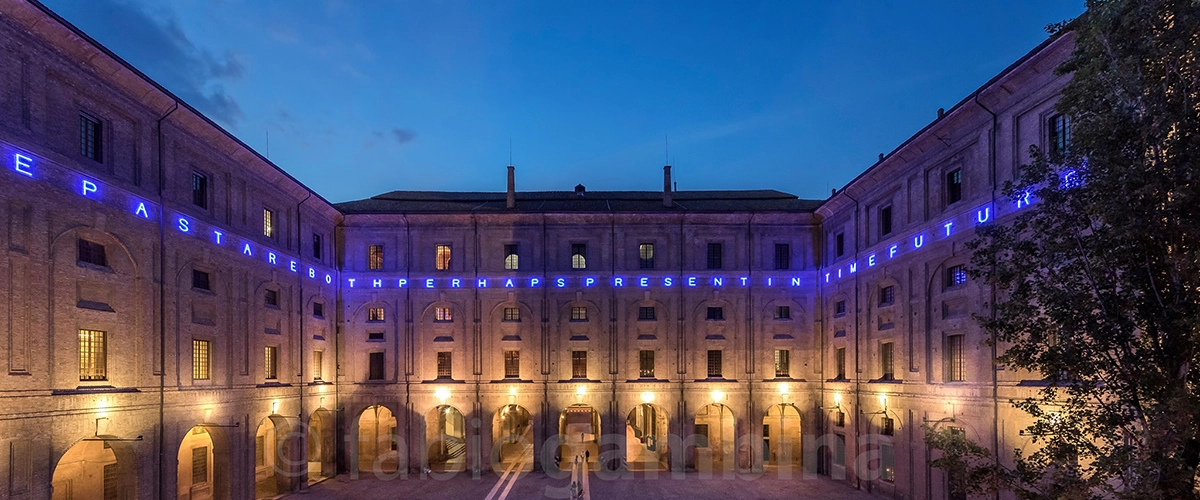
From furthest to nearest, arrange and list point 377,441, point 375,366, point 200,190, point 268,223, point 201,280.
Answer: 1. point 377,441
2. point 375,366
3. point 268,223
4. point 200,190
5. point 201,280

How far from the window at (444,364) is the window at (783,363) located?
63.6 ft

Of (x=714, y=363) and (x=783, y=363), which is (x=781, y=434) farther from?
(x=714, y=363)

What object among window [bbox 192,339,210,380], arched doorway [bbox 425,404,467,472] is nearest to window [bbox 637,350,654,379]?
arched doorway [bbox 425,404,467,472]

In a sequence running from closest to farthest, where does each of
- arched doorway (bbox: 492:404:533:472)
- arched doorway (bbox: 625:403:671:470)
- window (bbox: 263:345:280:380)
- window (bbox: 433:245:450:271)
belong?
window (bbox: 263:345:280:380) → arched doorway (bbox: 492:404:533:472) → window (bbox: 433:245:450:271) → arched doorway (bbox: 625:403:671:470)

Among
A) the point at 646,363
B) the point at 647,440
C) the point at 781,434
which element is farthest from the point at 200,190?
the point at 647,440

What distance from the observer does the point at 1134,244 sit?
10305mm

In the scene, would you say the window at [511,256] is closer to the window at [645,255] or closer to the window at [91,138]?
the window at [645,255]

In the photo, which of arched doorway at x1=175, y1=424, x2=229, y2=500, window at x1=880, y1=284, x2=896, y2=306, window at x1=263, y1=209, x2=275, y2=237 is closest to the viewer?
arched doorway at x1=175, y1=424, x2=229, y2=500

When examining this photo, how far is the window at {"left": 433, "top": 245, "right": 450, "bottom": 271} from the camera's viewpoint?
3947cm

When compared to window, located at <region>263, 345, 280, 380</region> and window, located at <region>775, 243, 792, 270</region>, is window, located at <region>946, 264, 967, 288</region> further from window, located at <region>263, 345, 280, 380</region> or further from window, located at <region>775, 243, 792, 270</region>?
window, located at <region>263, 345, 280, 380</region>

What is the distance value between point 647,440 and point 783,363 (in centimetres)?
1658

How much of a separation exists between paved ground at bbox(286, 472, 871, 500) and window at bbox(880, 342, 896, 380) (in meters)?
5.80

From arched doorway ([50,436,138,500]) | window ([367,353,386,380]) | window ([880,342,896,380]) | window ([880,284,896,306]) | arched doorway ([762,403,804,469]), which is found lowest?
arched doorway ([762,403,804,469])

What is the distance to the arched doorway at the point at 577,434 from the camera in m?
37.0
